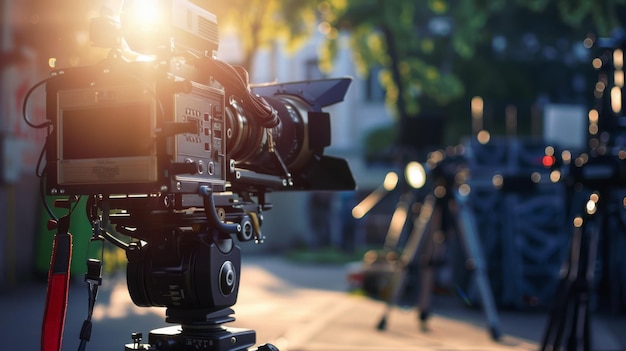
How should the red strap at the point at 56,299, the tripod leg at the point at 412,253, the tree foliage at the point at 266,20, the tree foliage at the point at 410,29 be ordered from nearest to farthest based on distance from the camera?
the red strap at the point at 56,299
the tripod leg at the point at 412,253
the tree foliage at the point at 410,29
the tree foliage at the point at 266,20

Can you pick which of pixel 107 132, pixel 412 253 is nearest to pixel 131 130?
pixel 107 132

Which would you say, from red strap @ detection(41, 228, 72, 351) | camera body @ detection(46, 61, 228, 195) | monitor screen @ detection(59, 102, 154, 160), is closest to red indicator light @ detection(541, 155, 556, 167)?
camera body @ detection(46, 61, 228, 195)

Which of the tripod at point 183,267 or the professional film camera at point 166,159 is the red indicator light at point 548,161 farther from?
the tripod at point 183,267

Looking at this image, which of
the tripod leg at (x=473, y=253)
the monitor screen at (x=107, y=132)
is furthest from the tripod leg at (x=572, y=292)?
the monitor screen at (x=107, y=132)

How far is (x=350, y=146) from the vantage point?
31250mm

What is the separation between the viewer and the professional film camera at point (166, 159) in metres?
2.97

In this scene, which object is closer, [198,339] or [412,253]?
[198,339]

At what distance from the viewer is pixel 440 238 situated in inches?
324

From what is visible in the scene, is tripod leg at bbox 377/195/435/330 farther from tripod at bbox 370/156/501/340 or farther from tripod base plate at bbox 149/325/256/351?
tripod base plate at bbox 149/325/256/351

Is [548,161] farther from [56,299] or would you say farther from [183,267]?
[56,299]

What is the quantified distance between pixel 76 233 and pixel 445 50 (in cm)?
2144

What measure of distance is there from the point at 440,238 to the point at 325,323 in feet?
4.40

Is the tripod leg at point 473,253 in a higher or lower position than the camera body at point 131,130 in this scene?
lower

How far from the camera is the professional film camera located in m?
2.97
